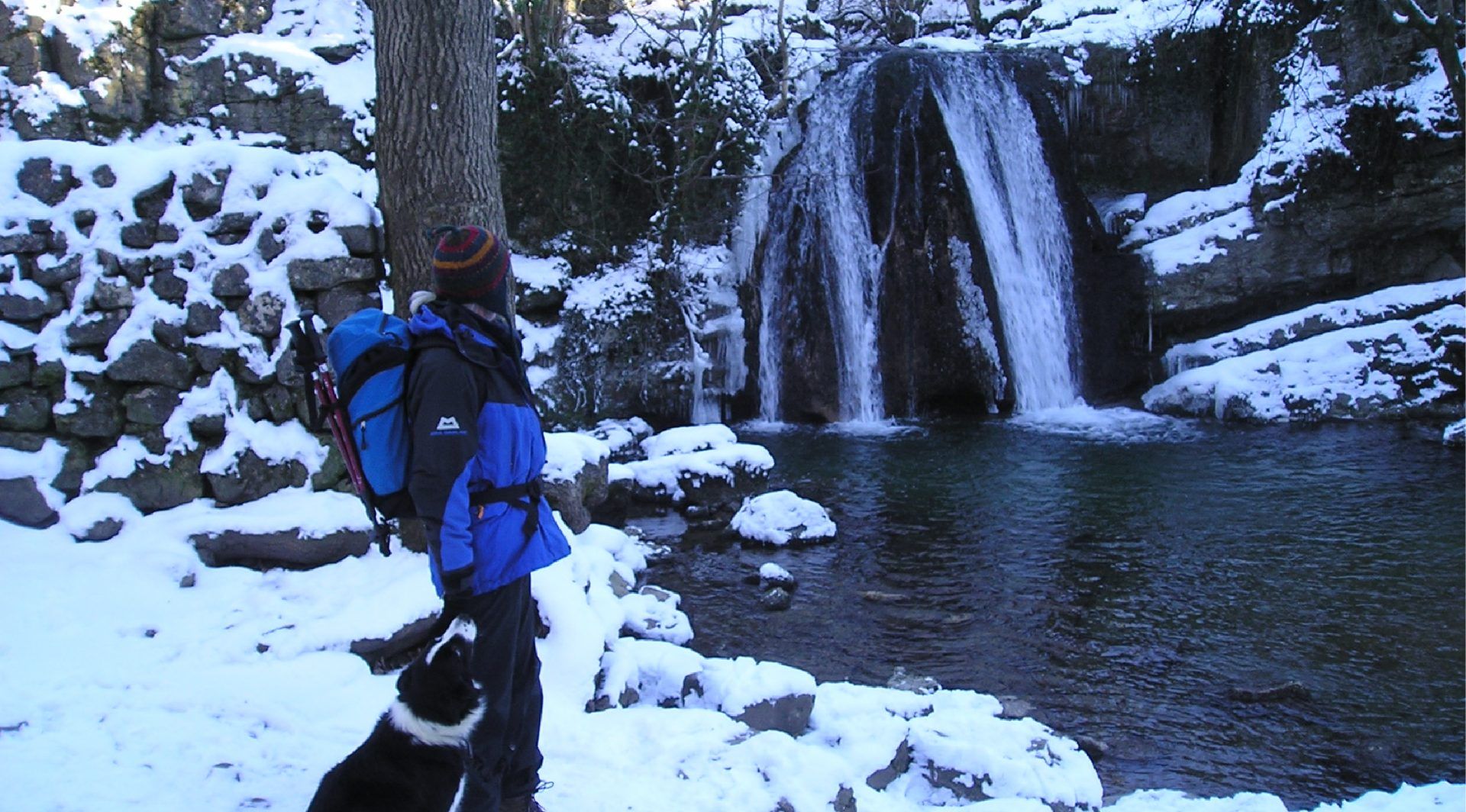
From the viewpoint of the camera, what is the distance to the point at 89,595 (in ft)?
12.3

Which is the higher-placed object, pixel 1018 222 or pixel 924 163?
pixel 924 163

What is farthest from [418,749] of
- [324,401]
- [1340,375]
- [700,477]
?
[1340,375]

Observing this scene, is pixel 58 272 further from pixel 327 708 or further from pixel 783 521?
pixel 783 521

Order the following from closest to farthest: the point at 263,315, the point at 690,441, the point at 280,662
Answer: the point at 280,662, the point at 263,315, the point at 690,441

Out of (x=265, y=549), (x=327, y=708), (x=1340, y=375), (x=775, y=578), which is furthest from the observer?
(x=1340, y=375)

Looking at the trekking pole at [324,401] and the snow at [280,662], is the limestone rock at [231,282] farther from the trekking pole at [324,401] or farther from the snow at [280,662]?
the trekking pole at [324,401]

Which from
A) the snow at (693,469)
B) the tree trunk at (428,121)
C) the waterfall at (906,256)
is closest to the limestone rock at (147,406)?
the tree trunk at (428,121)

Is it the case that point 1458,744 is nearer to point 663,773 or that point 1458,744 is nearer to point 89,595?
point 663,773

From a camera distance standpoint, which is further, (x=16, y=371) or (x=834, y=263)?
(x=834, y=263)

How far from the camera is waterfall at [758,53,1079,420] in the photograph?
12.6m

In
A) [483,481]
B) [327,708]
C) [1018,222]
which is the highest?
[1018,222]

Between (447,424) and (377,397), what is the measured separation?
0.74 feet

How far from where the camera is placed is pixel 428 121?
4250 mm

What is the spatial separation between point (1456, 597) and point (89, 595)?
7.55 metres
